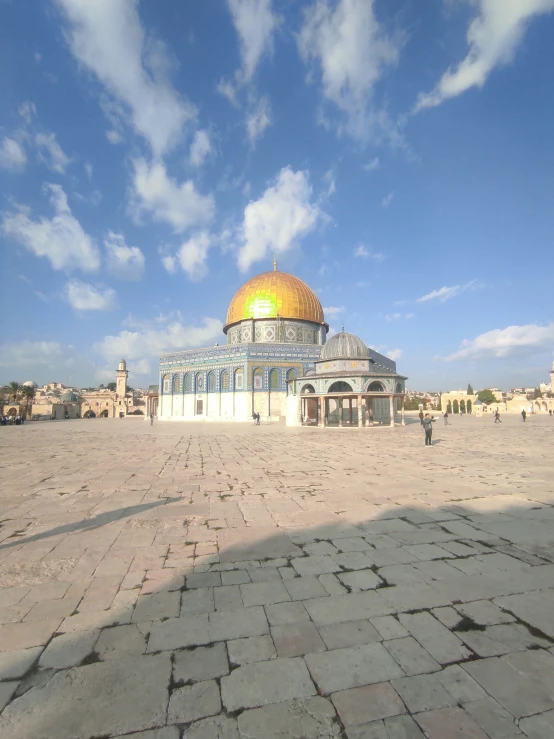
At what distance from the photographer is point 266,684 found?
2.13 m

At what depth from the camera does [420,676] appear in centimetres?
218

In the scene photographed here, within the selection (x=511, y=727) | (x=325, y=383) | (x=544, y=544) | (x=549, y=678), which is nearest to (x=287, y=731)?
(x=511, y=727)

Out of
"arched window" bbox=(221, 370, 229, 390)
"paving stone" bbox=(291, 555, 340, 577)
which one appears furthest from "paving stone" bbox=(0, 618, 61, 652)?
"arched window" bbox=(221, 370, 229, 390)

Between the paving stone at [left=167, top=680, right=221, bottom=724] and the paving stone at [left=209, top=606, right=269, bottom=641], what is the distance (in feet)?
1.46

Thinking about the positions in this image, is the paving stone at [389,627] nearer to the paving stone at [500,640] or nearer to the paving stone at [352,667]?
the paving stone at [352,667]

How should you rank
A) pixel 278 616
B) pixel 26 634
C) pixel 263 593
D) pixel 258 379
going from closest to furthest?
pixel 26 634 < pixel 278 616 < pixel 263 593 < pixel 258 379

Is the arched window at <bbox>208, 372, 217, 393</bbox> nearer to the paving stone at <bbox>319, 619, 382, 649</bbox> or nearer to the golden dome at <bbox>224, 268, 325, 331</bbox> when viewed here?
the golden dome at <bbox>224, 268, 325, 331</bbox>

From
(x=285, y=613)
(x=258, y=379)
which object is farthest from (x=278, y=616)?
(x=258, y=379)

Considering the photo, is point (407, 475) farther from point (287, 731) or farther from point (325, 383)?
point (325, 383)

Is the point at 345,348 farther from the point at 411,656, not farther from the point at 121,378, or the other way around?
the point at 121,378

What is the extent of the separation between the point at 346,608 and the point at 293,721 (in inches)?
43.9

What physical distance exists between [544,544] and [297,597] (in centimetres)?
288

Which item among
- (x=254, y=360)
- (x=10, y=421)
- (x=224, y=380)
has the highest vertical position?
(x=254, y=360)

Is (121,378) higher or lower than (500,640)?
higher
